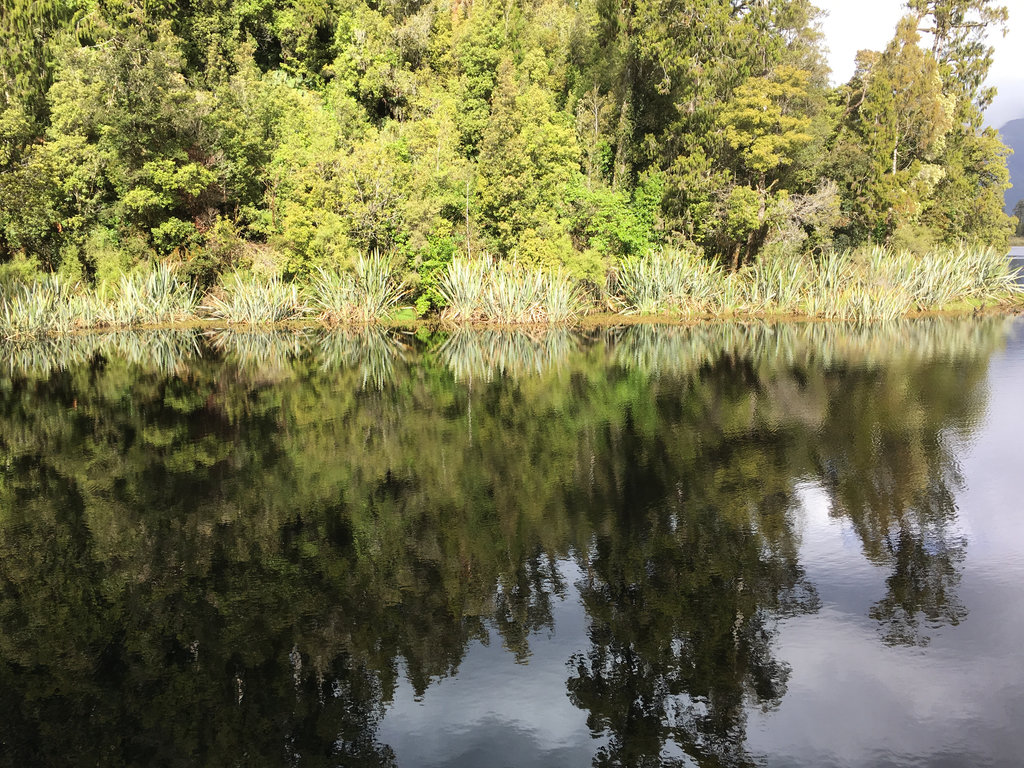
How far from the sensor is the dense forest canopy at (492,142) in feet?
104

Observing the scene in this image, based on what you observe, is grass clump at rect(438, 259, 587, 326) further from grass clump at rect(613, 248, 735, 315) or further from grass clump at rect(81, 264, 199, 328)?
grass clump at rect(81, 264, 199, 328)

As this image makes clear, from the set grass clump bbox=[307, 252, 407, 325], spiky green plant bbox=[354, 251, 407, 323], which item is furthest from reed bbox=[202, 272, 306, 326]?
spiky green plant bbox=[354, 251, 407, 323]

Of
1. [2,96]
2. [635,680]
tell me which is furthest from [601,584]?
[2,96]

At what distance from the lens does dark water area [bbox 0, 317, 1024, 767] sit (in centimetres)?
583

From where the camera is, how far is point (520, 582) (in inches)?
317

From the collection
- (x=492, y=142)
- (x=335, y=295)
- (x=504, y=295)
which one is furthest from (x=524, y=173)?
(x=335, y=295)

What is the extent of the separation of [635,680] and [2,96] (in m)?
39.7

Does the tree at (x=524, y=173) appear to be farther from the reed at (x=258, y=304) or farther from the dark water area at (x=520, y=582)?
the dark water area at (x=520, y=582)

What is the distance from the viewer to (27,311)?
28672 millimetres

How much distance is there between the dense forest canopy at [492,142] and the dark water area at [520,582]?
17273mm

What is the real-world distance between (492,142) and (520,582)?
1024 inches

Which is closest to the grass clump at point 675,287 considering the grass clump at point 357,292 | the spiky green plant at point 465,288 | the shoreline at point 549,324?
the shoreline at point 549,324

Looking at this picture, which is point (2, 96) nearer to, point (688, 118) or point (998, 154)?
point (688, 118)

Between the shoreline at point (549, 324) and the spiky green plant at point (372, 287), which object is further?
the spiky green plant at point (372, 287)
